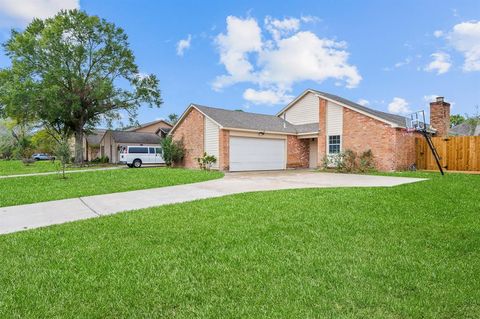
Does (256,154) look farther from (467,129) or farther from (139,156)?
(467,129)

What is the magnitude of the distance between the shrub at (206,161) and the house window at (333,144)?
7364 millimetres

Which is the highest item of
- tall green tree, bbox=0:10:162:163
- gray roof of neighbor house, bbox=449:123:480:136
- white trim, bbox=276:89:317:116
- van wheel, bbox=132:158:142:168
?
tall green tree, bbox=0:10:162:163

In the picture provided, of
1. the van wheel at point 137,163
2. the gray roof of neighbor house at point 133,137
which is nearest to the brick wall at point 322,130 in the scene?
the van wheel at point 137,163

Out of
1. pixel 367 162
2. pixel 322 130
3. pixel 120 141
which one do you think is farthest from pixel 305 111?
pixel 120 141

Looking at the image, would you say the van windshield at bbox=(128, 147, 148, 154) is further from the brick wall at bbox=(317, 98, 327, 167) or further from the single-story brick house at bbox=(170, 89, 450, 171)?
the brick wall at bbox=(317, 98, 327, 167)

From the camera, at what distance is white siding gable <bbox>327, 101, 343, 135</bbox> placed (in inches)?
762

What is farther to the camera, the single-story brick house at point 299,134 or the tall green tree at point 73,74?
the tall green tree at point 73,74

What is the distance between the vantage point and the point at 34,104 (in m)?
27.4

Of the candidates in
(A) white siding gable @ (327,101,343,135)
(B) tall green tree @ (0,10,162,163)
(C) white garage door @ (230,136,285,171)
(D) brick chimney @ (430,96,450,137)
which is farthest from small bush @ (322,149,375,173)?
(B) tall green tree @ (0,10,162,163)

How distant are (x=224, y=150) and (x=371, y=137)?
8527 millimetres

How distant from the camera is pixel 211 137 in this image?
2002 cm

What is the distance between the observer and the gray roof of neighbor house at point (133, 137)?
34.6 m

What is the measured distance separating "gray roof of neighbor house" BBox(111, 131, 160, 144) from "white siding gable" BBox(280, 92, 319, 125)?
18.3 metres

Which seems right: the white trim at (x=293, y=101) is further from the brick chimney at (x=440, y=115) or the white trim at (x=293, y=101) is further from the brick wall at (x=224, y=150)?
the brick chimney at (x=440, y=115)
